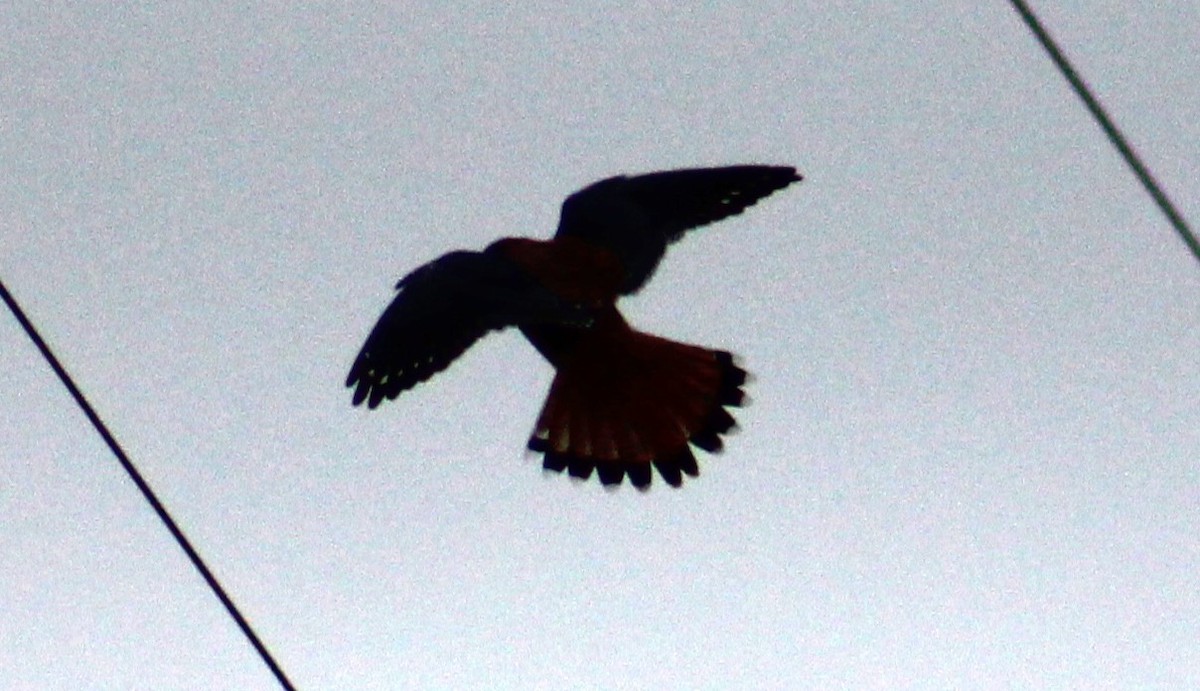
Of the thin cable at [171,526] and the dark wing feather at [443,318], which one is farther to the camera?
the dark wing feather at [443,318]

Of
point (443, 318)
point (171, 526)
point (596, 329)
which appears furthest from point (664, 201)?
point (171, 526)

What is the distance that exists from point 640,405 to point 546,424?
11.4 inches

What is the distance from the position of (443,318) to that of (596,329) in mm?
523

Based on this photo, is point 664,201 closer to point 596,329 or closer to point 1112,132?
point 596,329

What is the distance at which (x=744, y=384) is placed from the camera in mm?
5309

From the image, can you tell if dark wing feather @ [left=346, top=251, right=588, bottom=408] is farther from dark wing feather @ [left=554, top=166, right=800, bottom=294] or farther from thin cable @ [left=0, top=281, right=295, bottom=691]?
thin cable @ [left=0, top=281, right=295, bottom=691]

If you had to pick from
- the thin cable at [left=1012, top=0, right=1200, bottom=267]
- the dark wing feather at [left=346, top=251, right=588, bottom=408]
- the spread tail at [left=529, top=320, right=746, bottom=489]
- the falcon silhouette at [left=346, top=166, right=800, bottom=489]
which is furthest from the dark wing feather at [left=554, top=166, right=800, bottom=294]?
the thin cable at [left=1012, top=0, right=1200, bottom=267]

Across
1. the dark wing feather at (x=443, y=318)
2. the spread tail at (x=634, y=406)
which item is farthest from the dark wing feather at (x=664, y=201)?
the dark wing feather at (x=443, y=318)

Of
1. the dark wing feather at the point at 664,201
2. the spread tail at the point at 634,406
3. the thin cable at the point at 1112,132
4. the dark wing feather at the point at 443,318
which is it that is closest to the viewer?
the thin cable at the point at 1112,132

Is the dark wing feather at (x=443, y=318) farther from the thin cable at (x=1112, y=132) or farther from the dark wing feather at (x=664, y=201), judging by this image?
the thin cable at (x=1112, y=132)

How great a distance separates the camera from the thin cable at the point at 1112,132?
7.77 feet

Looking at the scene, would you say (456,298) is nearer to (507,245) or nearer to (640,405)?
(507,245)

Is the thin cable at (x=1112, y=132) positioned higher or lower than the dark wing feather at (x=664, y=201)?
lower

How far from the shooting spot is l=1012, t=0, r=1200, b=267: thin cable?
Answer: 237 cm
